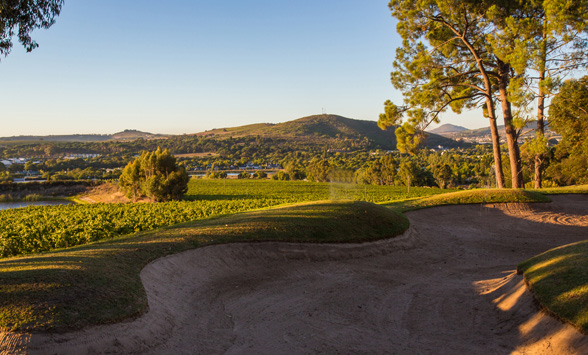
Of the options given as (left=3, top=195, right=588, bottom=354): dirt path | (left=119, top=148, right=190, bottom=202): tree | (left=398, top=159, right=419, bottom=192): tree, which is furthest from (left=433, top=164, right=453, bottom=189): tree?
(left=3, top=195, right=588, bottom=354): dirt path

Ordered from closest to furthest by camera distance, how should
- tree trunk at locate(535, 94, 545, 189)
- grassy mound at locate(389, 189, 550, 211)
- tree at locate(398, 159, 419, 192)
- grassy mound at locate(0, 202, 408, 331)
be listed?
grassy mound at locate(0, 202, 408, 331) < grassy mound at locate(389, 189, 550, 211) < tree trunk at locate(535, 94, 545, 189) < tree at locate(398, 159, 419, 192)

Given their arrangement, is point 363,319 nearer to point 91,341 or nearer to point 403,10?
point 91,341

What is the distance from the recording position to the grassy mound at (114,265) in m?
6.59

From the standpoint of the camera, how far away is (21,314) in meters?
6.31

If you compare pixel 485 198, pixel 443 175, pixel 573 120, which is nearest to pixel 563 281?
pixel 485 198

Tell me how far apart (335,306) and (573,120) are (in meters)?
31.6

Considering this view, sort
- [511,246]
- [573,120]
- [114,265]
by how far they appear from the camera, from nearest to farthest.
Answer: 1. [114,265]
2. [511,246]
3. [573,120]

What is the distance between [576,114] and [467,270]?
23.2m

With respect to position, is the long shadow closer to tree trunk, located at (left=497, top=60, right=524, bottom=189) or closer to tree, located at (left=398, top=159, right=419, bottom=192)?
tree trunk, located at (left=497, top=60, right=524, bottom=189)

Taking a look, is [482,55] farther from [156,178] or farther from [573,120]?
[156,178]

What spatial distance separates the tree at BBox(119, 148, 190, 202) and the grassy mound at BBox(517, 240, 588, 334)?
46.4m

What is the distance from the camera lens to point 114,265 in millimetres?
9453

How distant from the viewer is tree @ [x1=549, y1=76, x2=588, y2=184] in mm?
26680

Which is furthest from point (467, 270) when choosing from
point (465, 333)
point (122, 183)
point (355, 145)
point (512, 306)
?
point (355, 145)
